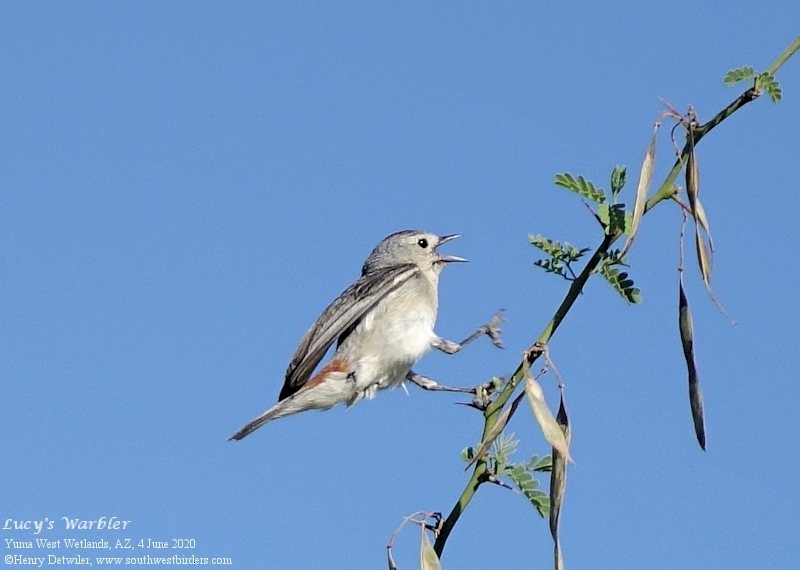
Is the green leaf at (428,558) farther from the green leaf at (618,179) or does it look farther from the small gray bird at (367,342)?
the small gray bird at (367,342)

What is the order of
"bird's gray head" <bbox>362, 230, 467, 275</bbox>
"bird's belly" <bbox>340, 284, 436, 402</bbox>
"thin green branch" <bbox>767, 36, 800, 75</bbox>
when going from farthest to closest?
"bird's gray head" <bbox>362, 230, 467, 275</bbox> → "bird's belly" <bbox>340, 284, 436, 402</bbox> → "thin green branch" <bbox>767, 36, 800, 75</bbox>

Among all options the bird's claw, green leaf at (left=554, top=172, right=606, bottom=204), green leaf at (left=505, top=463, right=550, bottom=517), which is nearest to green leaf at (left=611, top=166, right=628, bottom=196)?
green leaf at (left=554, top=172, right=606, bottom=204)

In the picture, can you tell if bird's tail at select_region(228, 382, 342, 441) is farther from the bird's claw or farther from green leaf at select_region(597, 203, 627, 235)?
green leaf at select_region(597, 203, 627, 235)

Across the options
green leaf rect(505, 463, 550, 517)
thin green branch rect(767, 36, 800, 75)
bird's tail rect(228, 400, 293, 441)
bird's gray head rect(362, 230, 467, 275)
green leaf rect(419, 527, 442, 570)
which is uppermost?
bird's gray head rect(362, 230, 467, 275)

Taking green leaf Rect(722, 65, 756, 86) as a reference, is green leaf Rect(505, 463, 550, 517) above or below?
below

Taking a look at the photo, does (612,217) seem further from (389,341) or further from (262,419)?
(389,341)

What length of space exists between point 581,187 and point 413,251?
219 inches

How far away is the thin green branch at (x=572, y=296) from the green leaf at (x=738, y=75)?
27 centimetres

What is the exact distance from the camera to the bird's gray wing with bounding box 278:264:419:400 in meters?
7.32

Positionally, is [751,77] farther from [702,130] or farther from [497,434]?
[497,434]

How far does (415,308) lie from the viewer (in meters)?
7.95

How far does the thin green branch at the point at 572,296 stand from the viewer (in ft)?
8.21

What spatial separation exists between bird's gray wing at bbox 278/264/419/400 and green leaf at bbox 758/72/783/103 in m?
4.76

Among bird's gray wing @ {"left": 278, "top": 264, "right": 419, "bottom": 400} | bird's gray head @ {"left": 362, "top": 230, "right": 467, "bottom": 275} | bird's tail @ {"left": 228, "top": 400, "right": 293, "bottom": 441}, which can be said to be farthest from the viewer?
bird's gray head @ {"left": 362, "top": 230, "right": 467, "bottom": 275}
